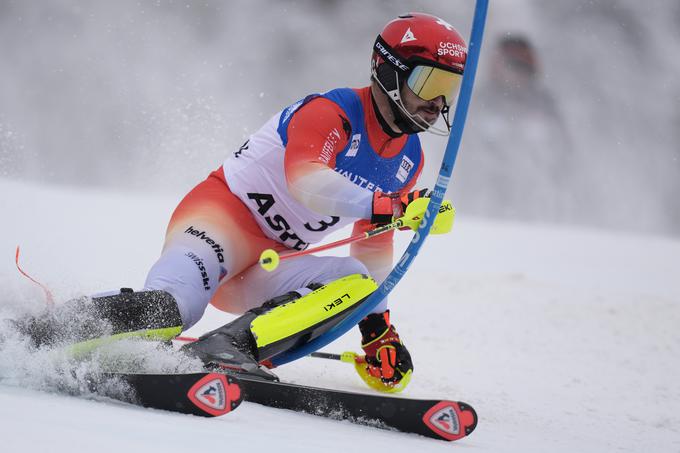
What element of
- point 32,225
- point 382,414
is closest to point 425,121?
point 382,414

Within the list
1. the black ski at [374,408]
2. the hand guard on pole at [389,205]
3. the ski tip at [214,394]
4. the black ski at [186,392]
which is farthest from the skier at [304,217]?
the ski tip at [214,394]

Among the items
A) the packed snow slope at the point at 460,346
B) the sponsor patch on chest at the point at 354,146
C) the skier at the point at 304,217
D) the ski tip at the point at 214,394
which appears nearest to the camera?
the packed snow slope at the point at 460,346

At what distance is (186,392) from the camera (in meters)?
2.43

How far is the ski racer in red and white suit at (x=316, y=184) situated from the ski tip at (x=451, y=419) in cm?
72

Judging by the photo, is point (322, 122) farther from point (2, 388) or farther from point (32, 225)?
point (32, 225)

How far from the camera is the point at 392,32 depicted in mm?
3604

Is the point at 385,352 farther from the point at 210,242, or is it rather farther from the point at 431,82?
the point at 431,82

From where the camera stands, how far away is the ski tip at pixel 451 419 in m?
2.76

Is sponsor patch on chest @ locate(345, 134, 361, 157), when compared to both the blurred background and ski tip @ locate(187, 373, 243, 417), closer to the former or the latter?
ski tip @ locate(187, 373, 243, 417)

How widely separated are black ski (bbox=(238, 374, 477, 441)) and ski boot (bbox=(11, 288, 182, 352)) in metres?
0.39

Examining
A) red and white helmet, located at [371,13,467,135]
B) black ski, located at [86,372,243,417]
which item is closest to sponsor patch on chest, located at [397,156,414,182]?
red and white helmet, located at [371,13,467,135]

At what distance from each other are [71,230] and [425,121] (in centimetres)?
432

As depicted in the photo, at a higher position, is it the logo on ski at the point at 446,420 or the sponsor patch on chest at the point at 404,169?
the sponsor patch on chest at the point at 404,169

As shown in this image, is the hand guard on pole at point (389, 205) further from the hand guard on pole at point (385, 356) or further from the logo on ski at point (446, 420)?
the hand guard on pole at point (385, 356)
